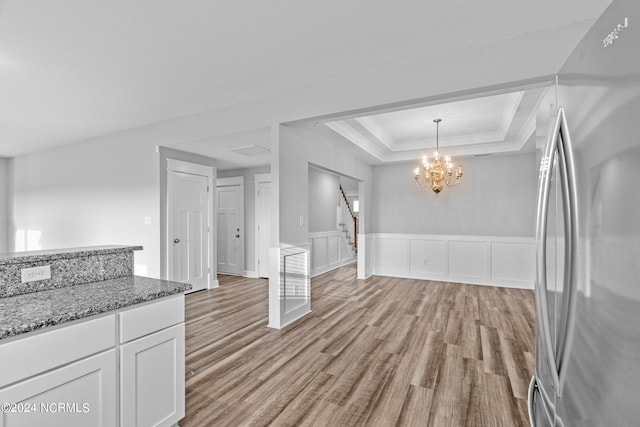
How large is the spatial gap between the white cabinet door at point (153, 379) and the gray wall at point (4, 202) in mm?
7806

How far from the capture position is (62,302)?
1388mm

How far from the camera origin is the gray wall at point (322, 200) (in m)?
6.71

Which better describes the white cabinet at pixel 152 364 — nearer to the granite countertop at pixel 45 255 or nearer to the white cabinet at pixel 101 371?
the white cabinet at pixel 101 371

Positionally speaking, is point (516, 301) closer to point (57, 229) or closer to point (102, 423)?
point (102, 423)

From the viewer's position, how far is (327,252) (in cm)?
718

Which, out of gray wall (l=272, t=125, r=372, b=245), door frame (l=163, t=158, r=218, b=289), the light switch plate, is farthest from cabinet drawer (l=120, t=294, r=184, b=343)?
door frame (l=163, t=158, r=218, b=289)

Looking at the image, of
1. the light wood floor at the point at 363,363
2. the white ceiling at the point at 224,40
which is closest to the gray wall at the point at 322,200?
the light wood floor at the point at 363,363

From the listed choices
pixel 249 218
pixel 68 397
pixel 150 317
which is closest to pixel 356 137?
pixel 249 218

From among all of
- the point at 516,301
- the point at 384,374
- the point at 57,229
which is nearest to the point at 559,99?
the point at 384,374

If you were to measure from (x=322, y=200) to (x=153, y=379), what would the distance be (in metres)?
5.75

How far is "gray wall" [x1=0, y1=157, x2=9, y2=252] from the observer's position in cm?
661

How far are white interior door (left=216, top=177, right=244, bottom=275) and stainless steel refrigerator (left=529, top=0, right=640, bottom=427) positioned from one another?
579 cm

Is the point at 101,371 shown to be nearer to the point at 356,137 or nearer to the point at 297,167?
the point at 297,167

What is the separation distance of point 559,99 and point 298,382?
239 centimetres
